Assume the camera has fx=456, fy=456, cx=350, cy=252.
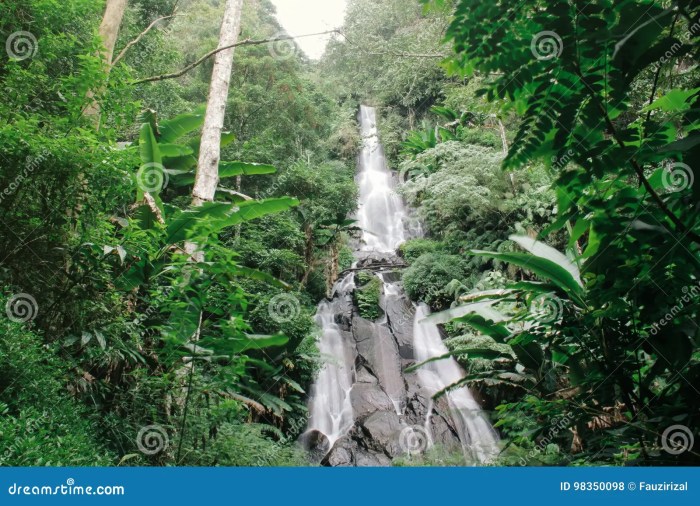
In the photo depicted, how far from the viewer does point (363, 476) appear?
6.78ft

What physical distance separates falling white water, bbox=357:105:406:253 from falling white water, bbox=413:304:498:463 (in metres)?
3.70

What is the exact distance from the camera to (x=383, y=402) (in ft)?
24.3

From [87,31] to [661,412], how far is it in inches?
254

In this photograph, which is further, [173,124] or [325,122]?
[325,122]

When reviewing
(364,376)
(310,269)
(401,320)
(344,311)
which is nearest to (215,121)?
(310,269)

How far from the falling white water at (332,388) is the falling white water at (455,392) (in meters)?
1.33

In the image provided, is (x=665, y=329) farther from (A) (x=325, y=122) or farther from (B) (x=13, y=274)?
(A) (x=325, y=122)

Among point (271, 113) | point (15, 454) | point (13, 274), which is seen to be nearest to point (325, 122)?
point (271, 113)

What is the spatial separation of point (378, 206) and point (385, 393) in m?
7.54

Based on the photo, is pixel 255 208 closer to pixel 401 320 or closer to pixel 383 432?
pixel 383 432

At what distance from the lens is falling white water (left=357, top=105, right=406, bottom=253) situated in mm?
13023

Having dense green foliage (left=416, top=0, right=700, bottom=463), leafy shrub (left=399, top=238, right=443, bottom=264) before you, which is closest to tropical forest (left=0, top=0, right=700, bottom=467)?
dense green foliage (left=416, top=0, right=700, bottom=463)

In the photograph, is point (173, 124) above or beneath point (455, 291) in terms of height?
above

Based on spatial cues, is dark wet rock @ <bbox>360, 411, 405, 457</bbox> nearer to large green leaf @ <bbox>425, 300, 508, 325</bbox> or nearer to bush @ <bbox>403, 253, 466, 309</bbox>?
bush @ <bbox>403, 253, 466, 309</bbox>
